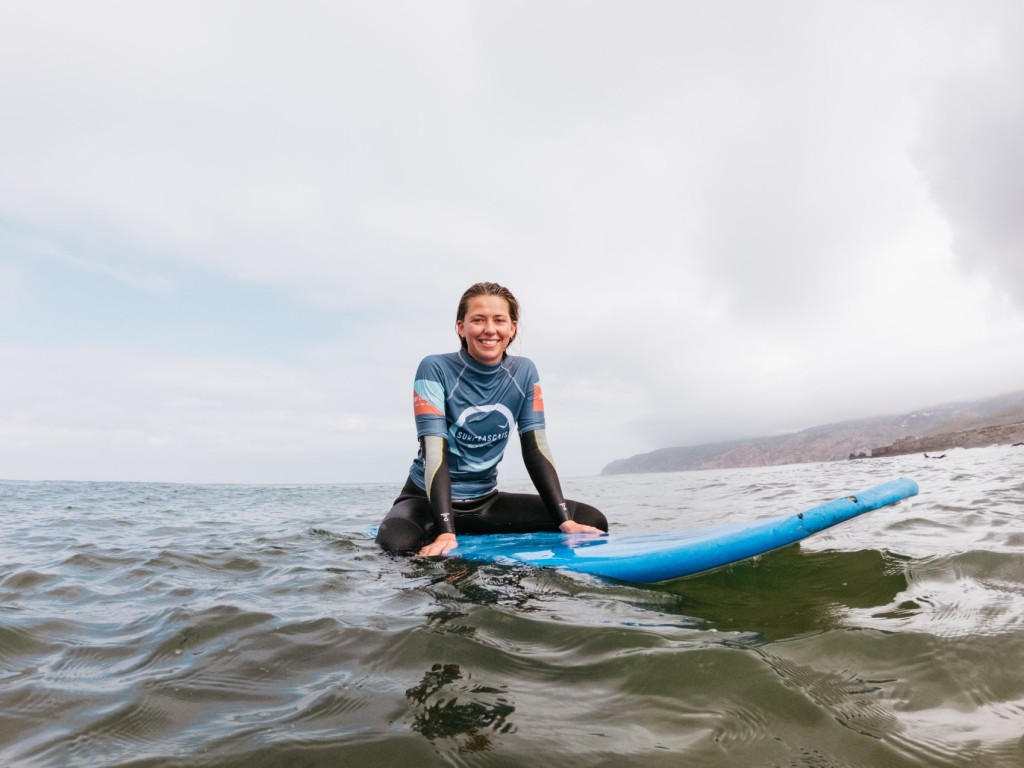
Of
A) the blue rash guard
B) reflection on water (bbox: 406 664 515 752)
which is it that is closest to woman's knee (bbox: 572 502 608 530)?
the blue rash guard

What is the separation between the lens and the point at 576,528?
13.5 ft

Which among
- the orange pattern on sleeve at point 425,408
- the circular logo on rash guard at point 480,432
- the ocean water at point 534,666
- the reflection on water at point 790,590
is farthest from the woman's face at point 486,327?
the reflection on water at point 790,590

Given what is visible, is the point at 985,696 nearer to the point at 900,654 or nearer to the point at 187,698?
the point at 900,654

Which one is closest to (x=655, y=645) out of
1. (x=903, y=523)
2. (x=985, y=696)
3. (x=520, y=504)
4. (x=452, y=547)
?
(x=985, y=696)

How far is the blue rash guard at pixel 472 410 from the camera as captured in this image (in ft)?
13.6

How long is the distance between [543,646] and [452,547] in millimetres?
1831

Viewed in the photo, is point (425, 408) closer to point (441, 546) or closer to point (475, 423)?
point (475, 423)

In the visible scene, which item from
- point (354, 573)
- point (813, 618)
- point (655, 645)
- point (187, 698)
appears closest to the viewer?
point (187, 698)

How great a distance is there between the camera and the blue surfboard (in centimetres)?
277

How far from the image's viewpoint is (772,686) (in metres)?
1.48

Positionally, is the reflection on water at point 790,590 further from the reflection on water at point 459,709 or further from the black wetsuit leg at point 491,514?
the black wetsuit leg at point 491,514

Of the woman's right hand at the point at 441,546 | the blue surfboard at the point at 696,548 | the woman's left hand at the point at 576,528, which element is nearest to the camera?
the blue surfboard at the point at 696,548

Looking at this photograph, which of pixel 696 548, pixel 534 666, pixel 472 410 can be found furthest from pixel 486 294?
pixel 534 666

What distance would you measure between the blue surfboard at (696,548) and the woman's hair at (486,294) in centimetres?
186
